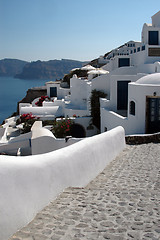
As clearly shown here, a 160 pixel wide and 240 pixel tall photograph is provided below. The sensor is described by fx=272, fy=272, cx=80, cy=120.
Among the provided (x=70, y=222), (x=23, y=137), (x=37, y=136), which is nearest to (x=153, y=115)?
(x=37, y=136)

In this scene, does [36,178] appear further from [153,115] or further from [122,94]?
[122,94]

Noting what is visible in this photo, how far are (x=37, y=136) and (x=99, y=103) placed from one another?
29.8 ft

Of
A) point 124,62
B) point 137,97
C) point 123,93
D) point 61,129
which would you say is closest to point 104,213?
point 137,97

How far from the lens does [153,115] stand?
13273 millimetres

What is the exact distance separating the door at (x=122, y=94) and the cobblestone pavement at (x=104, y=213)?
11.9 m

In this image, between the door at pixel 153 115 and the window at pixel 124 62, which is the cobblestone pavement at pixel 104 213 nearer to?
the door at pixel 153 115

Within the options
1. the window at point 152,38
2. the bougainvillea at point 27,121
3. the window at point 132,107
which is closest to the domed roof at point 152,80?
the window at point 132,107

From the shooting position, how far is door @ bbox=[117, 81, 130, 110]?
17.9 meters

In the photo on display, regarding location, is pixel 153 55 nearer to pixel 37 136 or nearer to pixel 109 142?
pixel 37 136

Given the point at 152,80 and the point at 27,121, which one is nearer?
the point at 152,80

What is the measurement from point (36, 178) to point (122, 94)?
1455cm

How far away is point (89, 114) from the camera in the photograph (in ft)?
77.0

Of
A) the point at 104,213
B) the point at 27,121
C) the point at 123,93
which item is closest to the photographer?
the point at 104,213

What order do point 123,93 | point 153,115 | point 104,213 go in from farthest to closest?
point 123,93
point 153,115
point 104,213
